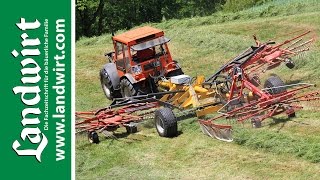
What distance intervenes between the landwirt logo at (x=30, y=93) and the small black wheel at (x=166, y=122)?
3.25 m

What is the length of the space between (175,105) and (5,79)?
4657 millimetres

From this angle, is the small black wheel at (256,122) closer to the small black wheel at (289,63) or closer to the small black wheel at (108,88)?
the small black wheel at (289,63)

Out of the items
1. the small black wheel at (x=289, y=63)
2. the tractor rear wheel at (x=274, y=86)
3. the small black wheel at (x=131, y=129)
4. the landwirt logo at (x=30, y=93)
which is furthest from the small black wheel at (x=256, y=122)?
the landwirt logo at (x=30, y=93)

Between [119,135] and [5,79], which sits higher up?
[5,79]

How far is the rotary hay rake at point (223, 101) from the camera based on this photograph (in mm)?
12938

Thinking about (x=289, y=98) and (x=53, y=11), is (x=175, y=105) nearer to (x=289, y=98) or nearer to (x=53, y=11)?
(x=289, y=98)

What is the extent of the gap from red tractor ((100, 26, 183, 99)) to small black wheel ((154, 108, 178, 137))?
2.12 m

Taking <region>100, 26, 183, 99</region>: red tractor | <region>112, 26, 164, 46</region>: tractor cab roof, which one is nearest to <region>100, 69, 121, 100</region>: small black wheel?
Result: <region>100, 26, 183, 99</region>: red tractor

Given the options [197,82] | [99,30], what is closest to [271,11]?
[197,82]

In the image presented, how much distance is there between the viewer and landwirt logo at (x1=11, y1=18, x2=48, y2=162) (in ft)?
35.1

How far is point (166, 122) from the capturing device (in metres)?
13.4

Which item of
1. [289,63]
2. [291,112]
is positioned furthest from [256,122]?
[289,63]

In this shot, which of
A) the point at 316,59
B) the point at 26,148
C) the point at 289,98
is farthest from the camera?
the point at 316,59

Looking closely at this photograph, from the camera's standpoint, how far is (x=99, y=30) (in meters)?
46.1
